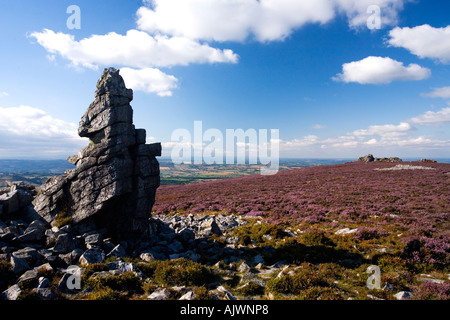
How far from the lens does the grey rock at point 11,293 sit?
832 centimetres

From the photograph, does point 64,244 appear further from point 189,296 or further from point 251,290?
point 251,290

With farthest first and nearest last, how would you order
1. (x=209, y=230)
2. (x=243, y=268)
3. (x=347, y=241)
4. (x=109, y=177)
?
1. (x=209, y=230)
2. (x=109, y=177)
3. (x=347, y=241)
4. (x=243, y=268)

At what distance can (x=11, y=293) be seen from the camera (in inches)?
334

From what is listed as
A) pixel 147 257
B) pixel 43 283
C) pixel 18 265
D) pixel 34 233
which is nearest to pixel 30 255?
pixel 18 265

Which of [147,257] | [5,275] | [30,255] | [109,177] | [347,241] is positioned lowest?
[147,257]

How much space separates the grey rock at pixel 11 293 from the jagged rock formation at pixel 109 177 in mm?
7059

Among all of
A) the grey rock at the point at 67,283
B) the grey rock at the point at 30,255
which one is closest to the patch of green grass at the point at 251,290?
the grey rock at the point at 67,283

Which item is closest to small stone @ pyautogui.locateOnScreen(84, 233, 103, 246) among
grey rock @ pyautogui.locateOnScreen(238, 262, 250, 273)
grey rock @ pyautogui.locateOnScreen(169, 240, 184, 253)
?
grey rock @ pyautogui.locateOnScreen(169, 240, 184, 253)

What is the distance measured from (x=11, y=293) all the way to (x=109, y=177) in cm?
875

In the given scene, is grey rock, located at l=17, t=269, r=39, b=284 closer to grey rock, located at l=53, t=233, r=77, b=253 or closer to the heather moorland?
grey rock, located at l=53, t=233, r=77, b=253

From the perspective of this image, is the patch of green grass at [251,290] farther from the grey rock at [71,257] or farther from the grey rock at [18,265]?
the grey rock at [18,265]

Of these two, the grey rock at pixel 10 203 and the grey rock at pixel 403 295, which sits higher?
the grey rock at pixel 10 203

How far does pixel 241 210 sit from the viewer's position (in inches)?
1144

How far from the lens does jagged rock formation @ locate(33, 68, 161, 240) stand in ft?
52.1
